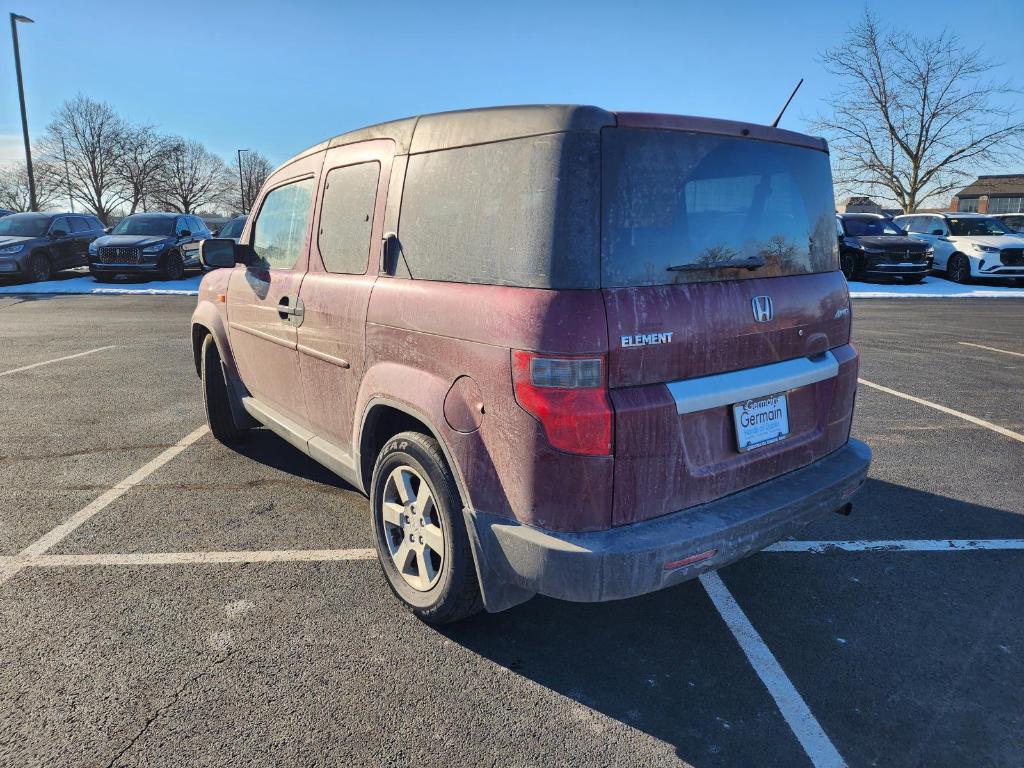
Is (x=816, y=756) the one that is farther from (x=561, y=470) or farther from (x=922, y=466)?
(x=922, y=466)

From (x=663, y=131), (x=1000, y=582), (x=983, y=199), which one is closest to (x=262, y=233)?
(x=663, y=131)

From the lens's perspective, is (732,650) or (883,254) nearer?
(732,650)

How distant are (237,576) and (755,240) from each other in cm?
274

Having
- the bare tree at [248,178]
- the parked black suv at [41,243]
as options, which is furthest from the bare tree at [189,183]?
the parked black suv at [41,243]

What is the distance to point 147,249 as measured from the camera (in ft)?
55.3

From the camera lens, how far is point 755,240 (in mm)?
2551

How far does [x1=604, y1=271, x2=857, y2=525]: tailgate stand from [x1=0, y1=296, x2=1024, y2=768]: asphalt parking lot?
70 centimetres

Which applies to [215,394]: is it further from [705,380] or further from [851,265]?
[851,265]

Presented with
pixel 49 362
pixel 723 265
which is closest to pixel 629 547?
pixel 723 265

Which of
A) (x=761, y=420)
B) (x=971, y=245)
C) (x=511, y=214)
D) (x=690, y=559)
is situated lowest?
(x=690, y=559)

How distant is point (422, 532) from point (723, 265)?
1.56m

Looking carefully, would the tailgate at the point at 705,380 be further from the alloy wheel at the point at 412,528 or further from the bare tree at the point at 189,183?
the bare tree at the point at 189,183

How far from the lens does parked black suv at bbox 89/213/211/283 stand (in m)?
16.8

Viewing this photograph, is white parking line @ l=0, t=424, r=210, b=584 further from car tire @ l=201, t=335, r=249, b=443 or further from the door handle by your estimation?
the door handle
